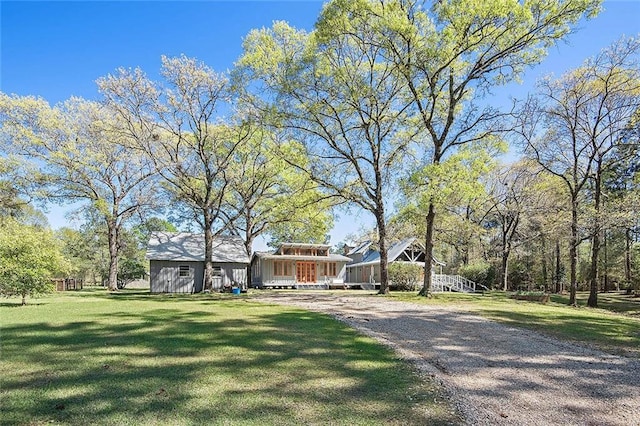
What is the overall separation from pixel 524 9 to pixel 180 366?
1721 cm

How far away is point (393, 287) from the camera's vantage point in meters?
29.2

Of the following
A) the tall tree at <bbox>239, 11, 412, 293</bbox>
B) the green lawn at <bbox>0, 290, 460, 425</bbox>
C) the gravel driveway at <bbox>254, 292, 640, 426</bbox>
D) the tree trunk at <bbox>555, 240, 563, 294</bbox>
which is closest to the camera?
the green lawn at <bbox>0, 290, 460, 425</bbox>

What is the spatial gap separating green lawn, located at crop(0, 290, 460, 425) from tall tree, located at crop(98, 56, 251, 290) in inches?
602

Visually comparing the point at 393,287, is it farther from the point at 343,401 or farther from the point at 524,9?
the point at 343,401

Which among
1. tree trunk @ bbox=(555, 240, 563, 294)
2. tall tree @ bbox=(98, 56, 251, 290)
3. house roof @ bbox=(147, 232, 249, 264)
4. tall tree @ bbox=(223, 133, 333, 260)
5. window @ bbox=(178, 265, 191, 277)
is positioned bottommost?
tree trunk @ bbox=(555, 240, 563, 294)

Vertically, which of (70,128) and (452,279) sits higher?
(70,128)

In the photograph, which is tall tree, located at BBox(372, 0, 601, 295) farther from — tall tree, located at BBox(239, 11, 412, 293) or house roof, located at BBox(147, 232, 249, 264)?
house roof, located at BBox(147, 232, 249, 264)

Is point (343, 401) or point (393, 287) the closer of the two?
point (343, 401)

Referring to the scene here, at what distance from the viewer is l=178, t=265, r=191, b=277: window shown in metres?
24.2

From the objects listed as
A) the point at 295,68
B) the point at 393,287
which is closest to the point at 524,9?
the point at 295,68

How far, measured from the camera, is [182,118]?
71.0 ft

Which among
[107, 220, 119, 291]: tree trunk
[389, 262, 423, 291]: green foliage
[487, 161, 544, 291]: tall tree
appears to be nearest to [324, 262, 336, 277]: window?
[389, 262, 423, 291]: green foliage

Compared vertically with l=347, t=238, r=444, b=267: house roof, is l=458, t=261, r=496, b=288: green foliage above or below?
below

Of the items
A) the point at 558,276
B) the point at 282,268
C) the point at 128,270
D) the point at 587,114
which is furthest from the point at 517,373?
the point at 128,270
